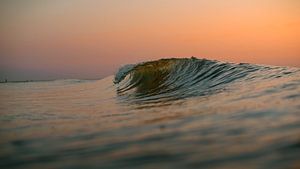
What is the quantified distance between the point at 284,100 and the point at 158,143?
6.42 feet

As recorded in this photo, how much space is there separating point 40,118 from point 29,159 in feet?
7.09

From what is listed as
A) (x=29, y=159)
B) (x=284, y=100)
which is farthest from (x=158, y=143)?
(x=284, y=100)

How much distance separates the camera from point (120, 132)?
3029mm

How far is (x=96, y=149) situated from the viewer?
8.04 ft

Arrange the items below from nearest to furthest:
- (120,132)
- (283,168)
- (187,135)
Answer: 1. (283,168)
2. (187,135)
3. (120,132)

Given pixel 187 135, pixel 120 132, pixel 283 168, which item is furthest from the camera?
pixel 120 132

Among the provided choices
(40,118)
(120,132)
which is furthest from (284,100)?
(40,118)

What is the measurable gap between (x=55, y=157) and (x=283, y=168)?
1.44m

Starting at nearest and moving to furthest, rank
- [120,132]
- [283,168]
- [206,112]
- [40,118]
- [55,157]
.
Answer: [283,168], [55,157], [120,132], [206,112], [40,118]

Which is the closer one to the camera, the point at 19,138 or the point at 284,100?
the point at 19,138

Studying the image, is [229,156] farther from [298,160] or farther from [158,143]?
[158,143]

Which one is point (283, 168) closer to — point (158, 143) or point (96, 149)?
point (158, 143)

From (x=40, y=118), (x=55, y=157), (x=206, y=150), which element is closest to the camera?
(x=206, y=150)

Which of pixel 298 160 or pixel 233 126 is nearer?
pixel 298 160
